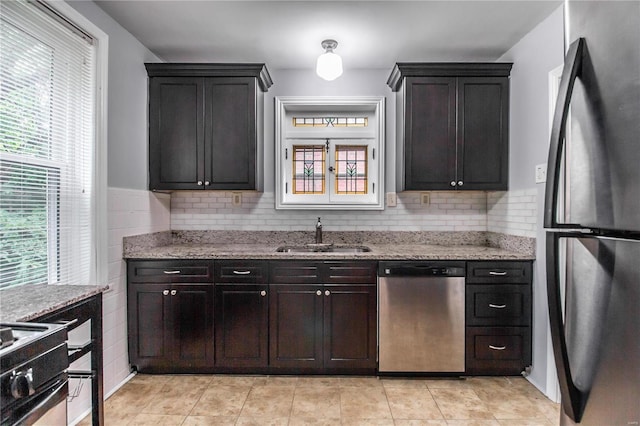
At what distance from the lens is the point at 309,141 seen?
333 cm

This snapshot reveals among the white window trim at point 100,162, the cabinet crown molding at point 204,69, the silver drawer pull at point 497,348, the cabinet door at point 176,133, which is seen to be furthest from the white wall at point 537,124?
the white window trim at point 100,162

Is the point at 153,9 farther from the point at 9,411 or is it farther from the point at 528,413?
the point at 528,413

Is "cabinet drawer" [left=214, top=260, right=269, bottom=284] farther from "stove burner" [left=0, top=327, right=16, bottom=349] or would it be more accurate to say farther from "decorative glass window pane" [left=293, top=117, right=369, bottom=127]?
"stove burner" [left=0, top=327, right=16, bottom=349]

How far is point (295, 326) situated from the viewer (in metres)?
2.58

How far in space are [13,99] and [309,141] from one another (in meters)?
2.13

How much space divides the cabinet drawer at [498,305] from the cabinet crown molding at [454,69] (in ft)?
5.47

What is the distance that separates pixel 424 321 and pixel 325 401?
878mm

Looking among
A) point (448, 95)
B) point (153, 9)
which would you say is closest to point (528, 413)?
point (448, 95)

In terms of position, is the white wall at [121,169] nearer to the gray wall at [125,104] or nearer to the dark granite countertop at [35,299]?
the gray wall at [125,104]

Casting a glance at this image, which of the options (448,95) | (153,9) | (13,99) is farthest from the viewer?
(448,95)

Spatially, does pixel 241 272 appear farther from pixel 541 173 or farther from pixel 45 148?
pixel 541 173

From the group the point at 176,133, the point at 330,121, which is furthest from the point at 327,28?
the point at 176,133

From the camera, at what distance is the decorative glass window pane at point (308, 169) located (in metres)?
3.35

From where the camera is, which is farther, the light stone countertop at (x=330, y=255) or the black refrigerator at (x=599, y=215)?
the light stone countertop at (x=330, y=255)
